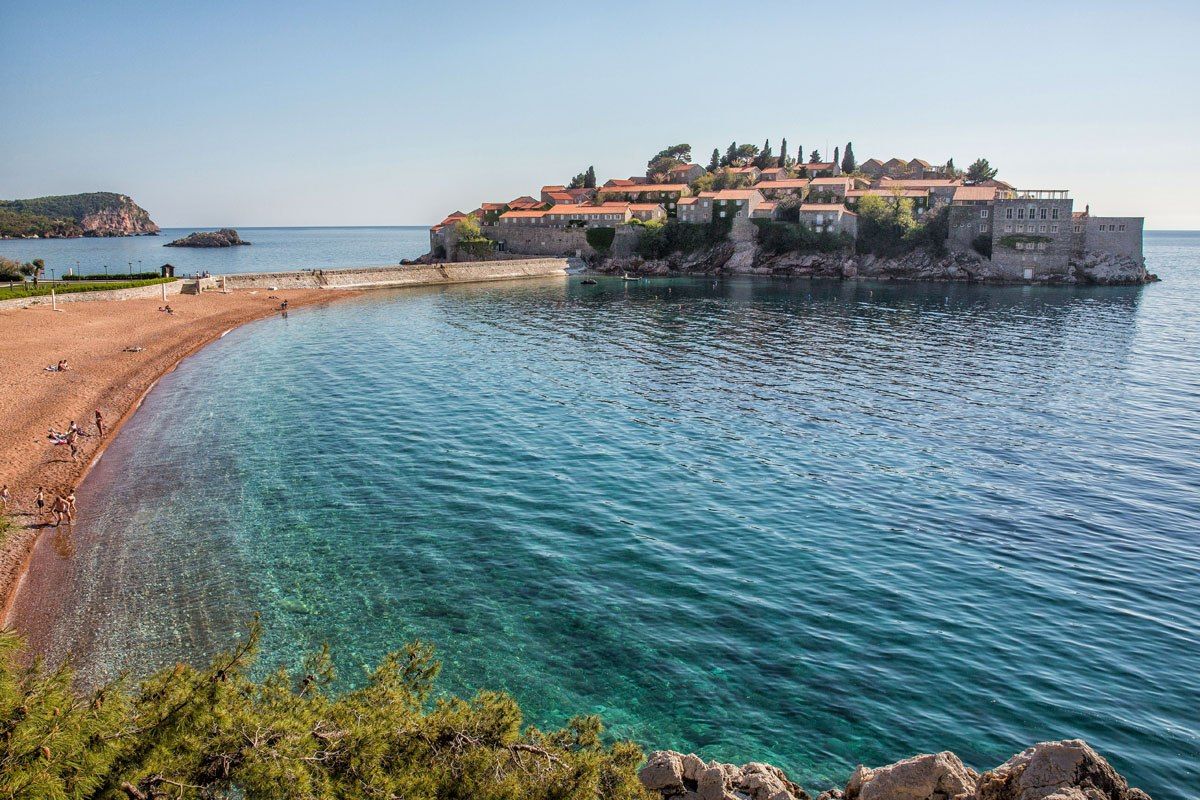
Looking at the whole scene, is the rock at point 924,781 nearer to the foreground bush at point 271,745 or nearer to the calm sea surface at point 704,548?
the calm sea surface at point 704,548

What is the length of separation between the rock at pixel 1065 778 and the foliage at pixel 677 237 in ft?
400

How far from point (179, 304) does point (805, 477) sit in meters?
71.4

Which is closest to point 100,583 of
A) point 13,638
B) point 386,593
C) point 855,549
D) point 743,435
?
point 386,593

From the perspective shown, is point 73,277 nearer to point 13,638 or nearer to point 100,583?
point 100,583

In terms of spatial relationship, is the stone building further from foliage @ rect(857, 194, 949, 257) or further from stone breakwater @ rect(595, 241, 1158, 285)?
stone breakwater @ rect(595, 241, 1158, 285)

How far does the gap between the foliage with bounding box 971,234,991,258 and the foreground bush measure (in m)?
121

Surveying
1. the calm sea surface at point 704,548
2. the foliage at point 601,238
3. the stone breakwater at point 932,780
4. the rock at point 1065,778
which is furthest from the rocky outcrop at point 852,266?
the rock at point 1065,778

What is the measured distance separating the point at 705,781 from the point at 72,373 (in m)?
47.8

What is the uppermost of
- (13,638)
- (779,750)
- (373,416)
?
(13,638)

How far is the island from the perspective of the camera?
107m

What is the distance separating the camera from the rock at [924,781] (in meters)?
11.2

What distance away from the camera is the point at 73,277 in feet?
272

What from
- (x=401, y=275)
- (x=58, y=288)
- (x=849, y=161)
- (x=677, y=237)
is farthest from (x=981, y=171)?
(x=58, y=288)

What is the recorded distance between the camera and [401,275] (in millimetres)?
109812
